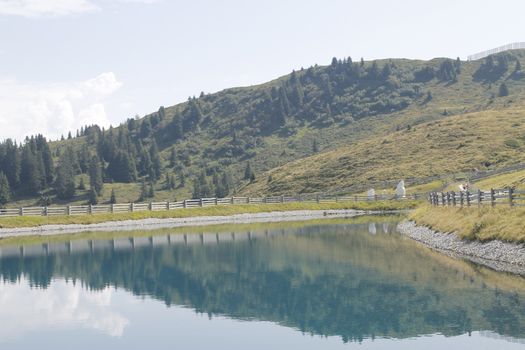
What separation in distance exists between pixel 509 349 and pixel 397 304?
6.72 m

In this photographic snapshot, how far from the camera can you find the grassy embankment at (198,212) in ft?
227

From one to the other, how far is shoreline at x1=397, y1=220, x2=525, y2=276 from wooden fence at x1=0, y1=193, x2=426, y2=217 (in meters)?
45.7

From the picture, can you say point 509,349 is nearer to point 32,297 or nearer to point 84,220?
point 32,297

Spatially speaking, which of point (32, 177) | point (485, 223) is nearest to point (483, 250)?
point (485, 223)

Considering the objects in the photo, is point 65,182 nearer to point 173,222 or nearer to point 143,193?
point 143,193

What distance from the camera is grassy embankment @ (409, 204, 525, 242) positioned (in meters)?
30.2

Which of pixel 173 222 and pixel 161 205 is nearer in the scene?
pixel 173 222

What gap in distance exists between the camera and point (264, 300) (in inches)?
976

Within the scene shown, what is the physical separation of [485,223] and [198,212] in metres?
53.8

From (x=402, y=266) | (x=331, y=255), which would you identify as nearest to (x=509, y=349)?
(x=402, y=266)

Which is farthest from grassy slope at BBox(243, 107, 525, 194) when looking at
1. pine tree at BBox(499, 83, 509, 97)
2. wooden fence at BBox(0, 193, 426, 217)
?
pine tree at BBox(499, 83, 509, 97)

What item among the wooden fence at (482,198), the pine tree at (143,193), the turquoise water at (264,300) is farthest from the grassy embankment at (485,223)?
the pine tree at (143,193)

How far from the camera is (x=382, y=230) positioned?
56.1 meters

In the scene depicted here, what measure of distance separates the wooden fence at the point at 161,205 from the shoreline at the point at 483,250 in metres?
45.7
